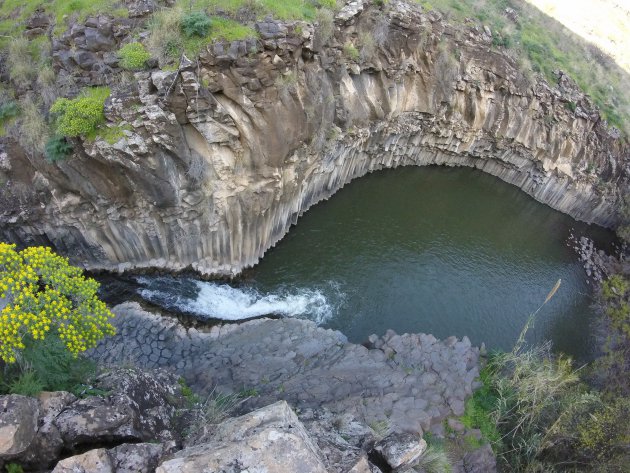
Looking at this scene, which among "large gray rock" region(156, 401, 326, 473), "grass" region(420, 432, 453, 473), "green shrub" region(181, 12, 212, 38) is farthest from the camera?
"green shrub" region(181, 12, 212, 38)

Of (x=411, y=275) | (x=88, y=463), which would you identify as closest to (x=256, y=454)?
(x=88, y=463)

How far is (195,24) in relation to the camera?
16016 millimetres

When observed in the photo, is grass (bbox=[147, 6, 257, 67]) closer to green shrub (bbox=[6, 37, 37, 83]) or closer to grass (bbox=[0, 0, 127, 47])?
grass (bbox=[0, 0, 127, 47])

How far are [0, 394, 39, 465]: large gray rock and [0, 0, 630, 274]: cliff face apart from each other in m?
10.1

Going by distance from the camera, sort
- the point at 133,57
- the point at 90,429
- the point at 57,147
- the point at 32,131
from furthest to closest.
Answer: the point at 32,131 → the point at 57,147 → the point at 133,57 → the point at 90,429

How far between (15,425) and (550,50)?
3830 cm

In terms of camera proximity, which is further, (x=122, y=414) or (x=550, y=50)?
(x=550, y=50)

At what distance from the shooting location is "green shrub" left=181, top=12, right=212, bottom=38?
16.1 metres

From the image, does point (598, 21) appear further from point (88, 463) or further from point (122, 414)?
point (88, 463)

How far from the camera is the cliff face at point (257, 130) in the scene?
16297 millimetres

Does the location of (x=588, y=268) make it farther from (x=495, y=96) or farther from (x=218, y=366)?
(x=218, y=366)

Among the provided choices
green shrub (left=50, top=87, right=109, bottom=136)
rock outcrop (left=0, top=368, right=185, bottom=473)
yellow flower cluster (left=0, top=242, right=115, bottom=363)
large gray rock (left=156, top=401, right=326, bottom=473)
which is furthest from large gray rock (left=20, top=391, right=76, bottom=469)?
green shrub (left=50, top=87, right=109, bottom=136)

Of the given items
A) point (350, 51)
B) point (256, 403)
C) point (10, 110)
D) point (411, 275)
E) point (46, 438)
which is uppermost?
point (350, 51)

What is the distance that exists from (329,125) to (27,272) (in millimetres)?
16018
